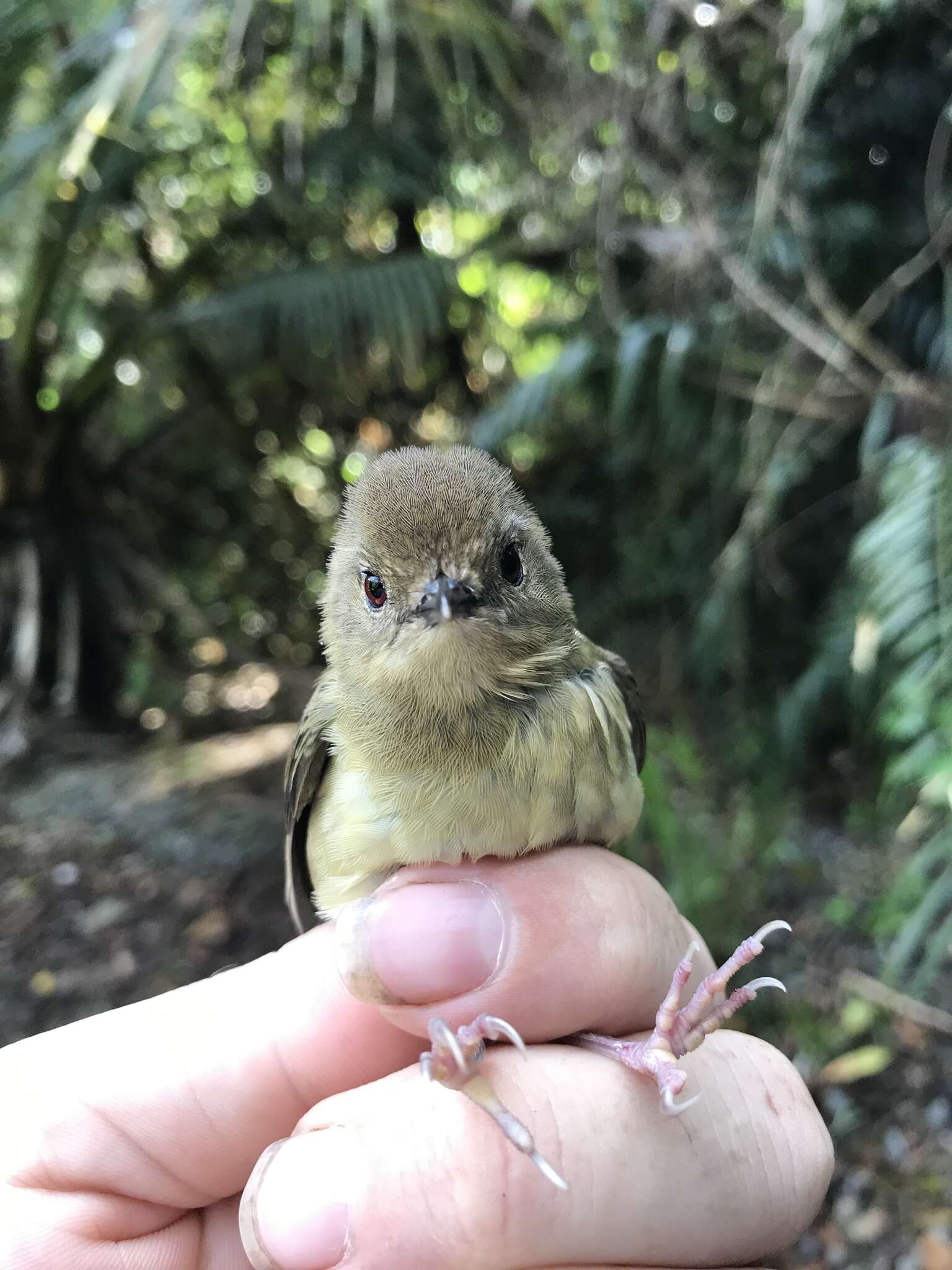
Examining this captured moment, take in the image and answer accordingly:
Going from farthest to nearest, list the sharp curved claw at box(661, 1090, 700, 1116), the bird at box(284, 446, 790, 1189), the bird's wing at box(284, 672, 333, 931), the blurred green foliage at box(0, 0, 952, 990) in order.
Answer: the blurred green foliage at box(0, 0, 952, 990)
the bird's wing at box(284, 672, 333, 931)
the bird at box(284, 446, 790, 1189)
the sharp curved claw at box(661, 1090, 700, 1116)

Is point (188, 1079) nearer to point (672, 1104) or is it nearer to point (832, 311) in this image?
point (672, 1104)

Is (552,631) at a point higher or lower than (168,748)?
higher

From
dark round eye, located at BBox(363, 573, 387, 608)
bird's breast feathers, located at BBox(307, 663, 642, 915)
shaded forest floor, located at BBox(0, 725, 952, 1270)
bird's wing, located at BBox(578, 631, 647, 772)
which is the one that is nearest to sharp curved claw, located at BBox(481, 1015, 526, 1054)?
bird's breast feathers, located at BBox(307, 663, 642, 915)

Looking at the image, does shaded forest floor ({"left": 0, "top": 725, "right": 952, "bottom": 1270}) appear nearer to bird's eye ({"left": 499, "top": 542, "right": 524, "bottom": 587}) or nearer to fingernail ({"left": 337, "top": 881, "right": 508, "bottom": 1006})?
fingernail ({"left": 337, "top": 881, "right": 508, "bottom": 1006})

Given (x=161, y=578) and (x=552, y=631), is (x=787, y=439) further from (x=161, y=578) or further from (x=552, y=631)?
(x=161, y=578)

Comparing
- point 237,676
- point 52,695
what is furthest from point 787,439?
point 52,695

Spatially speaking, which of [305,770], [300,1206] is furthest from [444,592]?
[300,1206]
